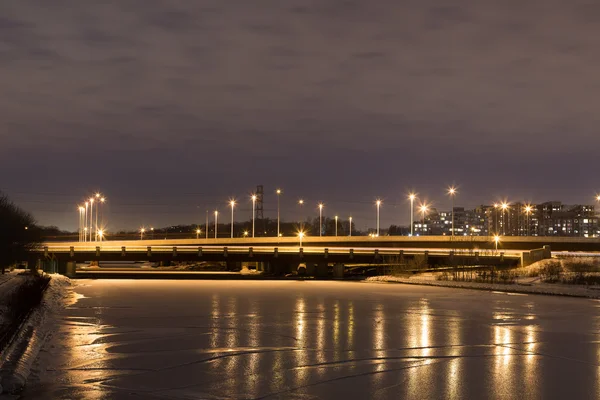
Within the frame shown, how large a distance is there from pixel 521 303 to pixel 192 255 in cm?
5520

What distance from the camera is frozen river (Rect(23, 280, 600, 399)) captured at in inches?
547

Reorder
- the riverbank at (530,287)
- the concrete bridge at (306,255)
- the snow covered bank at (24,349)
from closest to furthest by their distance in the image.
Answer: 1. the snow covered bank at (24,349)
2. the riverbank at (530,287)
3. the concrete bridge at (306,255)

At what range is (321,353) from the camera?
18.2 metres

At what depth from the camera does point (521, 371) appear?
15.8 metres

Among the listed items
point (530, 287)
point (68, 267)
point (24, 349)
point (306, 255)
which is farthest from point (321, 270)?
point (24, 349)

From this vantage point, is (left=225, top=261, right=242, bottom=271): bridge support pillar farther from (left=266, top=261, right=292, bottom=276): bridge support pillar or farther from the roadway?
(left=266, top=261, right=292, bottom=276): bridge support pillar

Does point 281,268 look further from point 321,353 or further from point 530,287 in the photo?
point 321,353

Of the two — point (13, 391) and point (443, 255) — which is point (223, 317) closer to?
Answer: point (13, 391)

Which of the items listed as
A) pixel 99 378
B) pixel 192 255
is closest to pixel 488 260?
pixel 192 255

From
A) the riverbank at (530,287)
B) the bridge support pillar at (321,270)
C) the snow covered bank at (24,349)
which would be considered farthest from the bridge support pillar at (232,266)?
the snow covered bank at (24,349)

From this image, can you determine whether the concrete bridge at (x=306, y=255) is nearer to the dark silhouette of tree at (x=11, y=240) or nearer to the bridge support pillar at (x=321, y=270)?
the bridge support pillar at (x=321, y=270)

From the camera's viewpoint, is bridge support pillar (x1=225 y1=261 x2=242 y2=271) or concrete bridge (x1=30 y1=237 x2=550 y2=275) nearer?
concrete bridge (x1=30 y1=237 x2=550 y2=275)

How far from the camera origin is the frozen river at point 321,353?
1388 centimetres

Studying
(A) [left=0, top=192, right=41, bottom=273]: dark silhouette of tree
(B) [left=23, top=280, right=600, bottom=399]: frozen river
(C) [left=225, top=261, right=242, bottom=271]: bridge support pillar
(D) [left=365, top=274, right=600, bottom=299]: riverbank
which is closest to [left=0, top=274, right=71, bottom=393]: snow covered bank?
(B) [left=23, top=280, right=600, bottom=399]: frozen river
